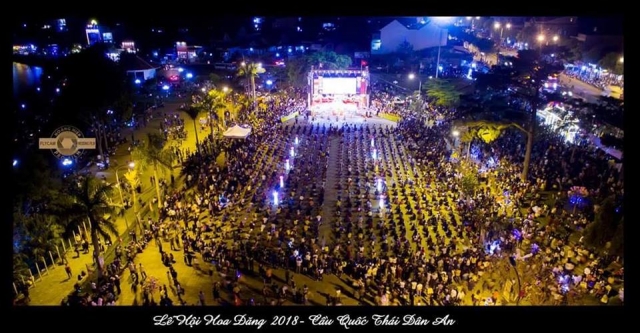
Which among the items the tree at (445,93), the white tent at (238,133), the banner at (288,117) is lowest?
the banner at (288,117)

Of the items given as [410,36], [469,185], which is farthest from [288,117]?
[410,36]

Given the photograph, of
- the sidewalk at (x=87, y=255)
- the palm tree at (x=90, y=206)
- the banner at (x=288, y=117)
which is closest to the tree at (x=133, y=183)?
the sidewalk at (x=87, y=255)

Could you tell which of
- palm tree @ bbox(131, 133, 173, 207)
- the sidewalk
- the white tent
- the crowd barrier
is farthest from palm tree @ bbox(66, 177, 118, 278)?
the crowd barrier

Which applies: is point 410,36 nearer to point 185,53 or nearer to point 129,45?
point 185,53

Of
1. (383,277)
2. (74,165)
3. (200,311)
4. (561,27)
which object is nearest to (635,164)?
(383,277)

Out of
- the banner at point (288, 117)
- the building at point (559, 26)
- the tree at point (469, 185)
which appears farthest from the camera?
the building at point (559, 26)

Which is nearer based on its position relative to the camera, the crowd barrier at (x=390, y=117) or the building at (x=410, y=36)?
the crowd barrier at (x=390, y=117)

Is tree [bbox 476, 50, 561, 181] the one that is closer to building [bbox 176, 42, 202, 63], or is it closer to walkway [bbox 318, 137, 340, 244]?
walkway [bbox 318, 137, 340, 244]

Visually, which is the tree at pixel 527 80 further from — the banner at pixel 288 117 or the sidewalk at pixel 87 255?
the sidewalk at pixel 87 255
